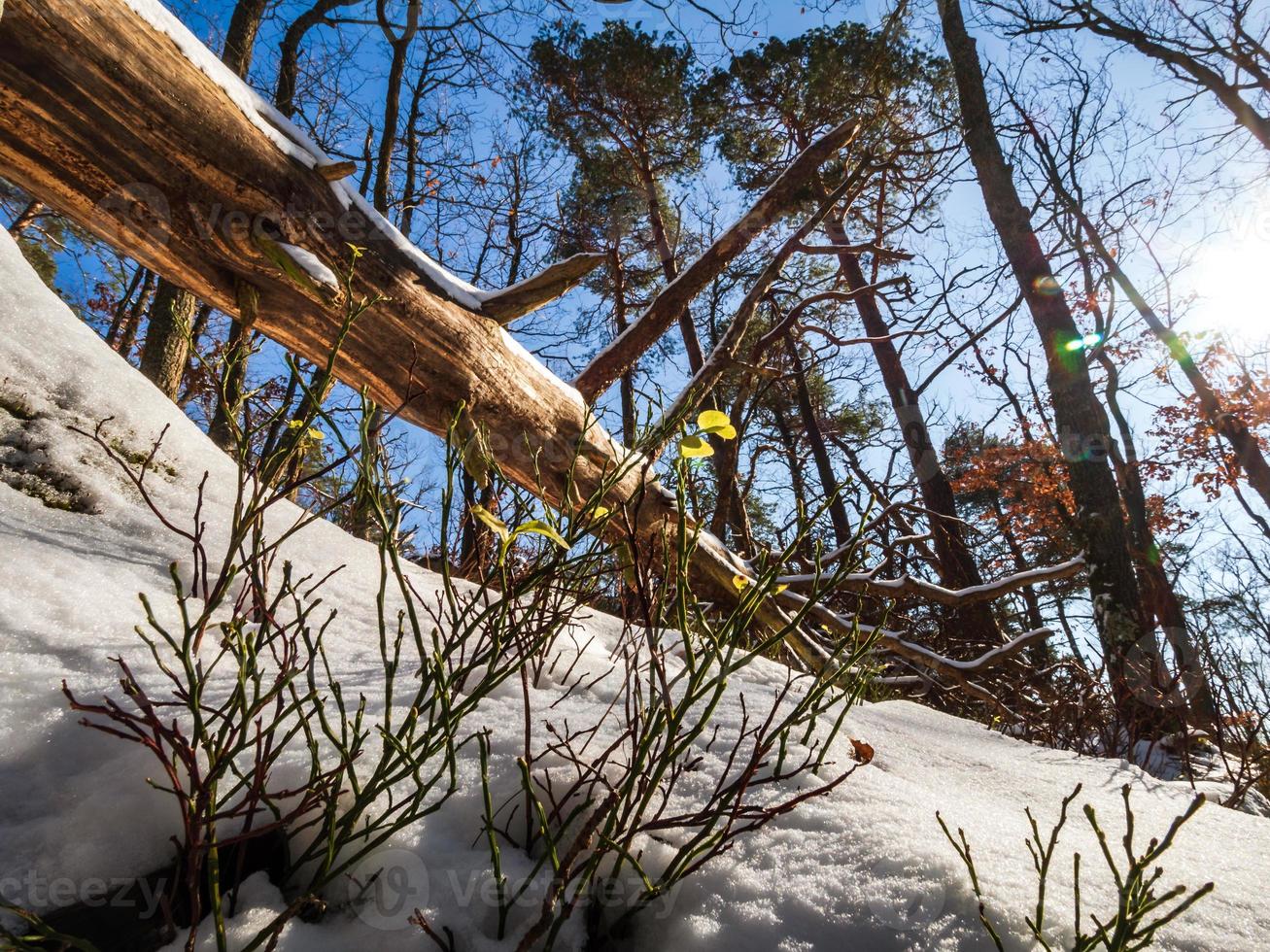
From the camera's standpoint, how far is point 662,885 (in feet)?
2.55

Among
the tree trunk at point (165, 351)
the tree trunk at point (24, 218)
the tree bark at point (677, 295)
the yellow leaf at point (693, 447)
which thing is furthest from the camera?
the tree trunk at point (24, 218)

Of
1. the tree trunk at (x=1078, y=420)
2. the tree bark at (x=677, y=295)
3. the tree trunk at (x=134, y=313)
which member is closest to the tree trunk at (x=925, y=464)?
the tree trunk at (x=1078, y=420)

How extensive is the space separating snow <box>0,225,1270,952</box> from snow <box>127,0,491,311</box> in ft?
3.25

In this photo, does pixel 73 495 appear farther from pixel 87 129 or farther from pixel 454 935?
pixel 454 935

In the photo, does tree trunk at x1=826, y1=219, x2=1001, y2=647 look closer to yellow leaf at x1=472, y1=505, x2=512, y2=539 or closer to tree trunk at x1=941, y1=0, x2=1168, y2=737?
tree trunk at x1=941, y1=0, x2=1168, y2=737

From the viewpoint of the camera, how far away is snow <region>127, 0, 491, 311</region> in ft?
5.38

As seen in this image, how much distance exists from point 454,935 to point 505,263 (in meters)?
11.3

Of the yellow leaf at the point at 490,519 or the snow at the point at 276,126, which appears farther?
the snow at the point at 276,126

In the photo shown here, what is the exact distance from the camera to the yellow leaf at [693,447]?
0.82 metres

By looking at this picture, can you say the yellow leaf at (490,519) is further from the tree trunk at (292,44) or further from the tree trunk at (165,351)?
the tree trunk at (292,44)

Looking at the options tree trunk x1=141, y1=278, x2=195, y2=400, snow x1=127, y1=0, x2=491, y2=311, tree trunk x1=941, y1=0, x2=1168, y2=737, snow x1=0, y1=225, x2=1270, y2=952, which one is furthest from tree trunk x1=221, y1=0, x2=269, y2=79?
tree trunk x1=941, y1=0, x2=1168, y2=737

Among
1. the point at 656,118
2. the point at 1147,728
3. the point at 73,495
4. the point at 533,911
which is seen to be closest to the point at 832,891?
the point at 533,911

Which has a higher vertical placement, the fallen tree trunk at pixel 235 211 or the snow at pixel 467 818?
the fallen tree trunk at pixel 235 211

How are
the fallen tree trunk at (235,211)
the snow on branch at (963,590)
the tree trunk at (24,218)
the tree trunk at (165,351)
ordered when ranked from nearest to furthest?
the fallen tree trunk at (235,211) < the snow on branch at (963,590) < the tree trunk at (165,351) < the tree trunk at (24,218)
